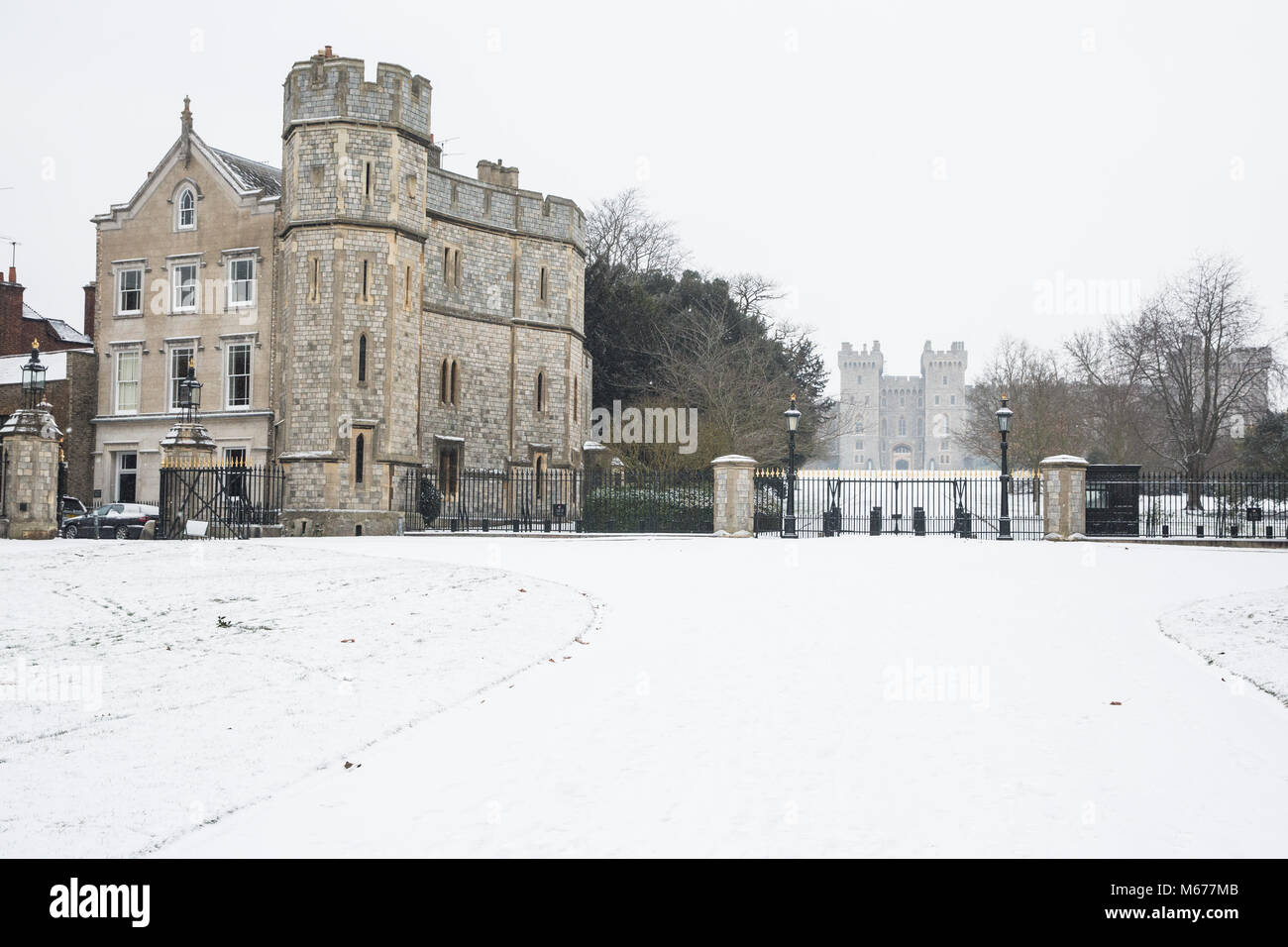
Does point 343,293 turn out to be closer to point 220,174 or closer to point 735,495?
point 220,174

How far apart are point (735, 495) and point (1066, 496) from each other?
8.20m

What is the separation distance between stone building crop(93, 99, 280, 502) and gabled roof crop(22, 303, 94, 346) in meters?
9.94

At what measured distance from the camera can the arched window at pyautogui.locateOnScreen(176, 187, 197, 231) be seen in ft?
115

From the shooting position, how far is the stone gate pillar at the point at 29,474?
2325cm

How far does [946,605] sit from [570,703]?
5.98 m

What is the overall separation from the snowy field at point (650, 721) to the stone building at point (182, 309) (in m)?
21.8

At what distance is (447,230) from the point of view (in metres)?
34.6

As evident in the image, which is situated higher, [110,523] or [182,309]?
[182,309]

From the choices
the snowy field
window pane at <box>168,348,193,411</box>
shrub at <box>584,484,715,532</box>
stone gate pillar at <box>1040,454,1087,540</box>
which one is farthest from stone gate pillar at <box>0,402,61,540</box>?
stone gate pillar at <box>1040,454,1087,540</box>

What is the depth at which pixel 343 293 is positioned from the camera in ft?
96.7

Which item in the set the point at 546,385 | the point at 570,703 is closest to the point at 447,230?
the point at 546,385

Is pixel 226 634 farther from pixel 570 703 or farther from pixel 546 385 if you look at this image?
pixel 546 385

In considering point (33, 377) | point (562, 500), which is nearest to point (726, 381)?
point (562, 500)
